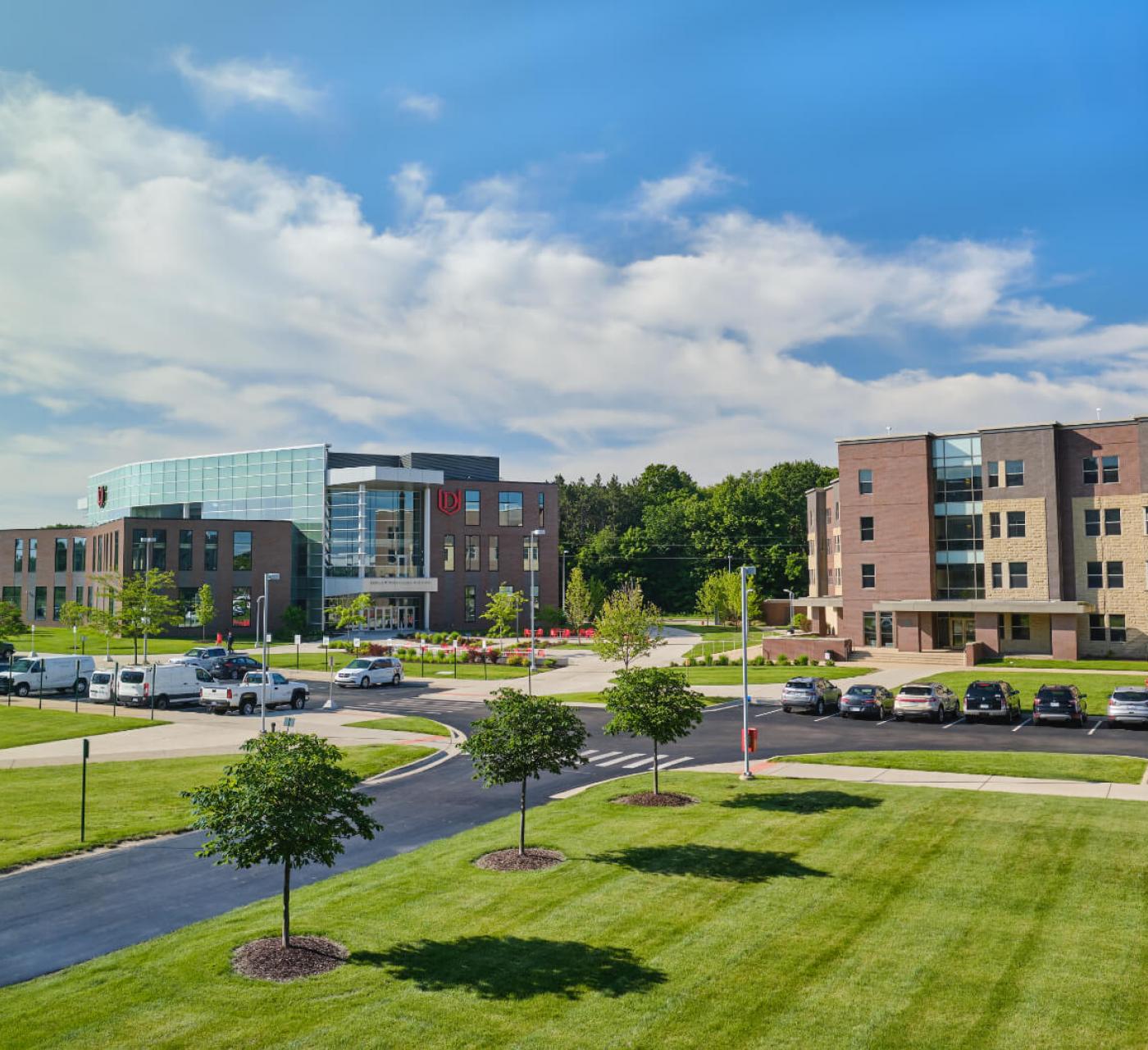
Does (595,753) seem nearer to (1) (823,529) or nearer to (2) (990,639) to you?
(2) (990,639)

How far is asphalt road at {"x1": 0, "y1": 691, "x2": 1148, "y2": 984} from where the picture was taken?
13320mm

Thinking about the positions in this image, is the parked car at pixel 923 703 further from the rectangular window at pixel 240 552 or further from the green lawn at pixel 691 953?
the rectangular window at pixel 240 552

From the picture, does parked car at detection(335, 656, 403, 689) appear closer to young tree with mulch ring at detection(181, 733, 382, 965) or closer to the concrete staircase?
the concrete staircase

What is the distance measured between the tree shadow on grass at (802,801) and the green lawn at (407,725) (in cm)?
1584

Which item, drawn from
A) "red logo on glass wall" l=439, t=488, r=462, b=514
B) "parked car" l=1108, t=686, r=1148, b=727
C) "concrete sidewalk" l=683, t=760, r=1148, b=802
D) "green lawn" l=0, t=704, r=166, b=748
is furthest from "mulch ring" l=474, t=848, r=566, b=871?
"red logo on glass wall" l=439, t=488, r=462, b=514

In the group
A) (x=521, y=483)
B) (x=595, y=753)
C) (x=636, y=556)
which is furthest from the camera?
(x=636, y=556)

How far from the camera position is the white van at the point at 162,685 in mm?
42125

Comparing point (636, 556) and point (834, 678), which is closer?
point (834, 678)

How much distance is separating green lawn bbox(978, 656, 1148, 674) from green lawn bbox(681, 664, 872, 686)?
28.7 ft

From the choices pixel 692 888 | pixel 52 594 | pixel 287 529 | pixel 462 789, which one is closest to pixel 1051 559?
pixel 462 789

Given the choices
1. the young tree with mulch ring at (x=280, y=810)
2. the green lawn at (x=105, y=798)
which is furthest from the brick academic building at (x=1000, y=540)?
the young tree with mulch ring at (x=280, y=810)

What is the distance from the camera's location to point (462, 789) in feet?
78.1

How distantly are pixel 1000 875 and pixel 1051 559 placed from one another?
166 feet

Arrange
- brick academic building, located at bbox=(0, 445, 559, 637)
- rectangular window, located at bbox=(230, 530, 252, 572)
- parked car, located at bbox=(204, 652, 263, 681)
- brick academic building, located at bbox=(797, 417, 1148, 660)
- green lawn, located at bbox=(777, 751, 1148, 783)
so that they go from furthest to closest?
rectangular window, located at bbox=(230, 530, 252, 572)
brick academic building, located at bbox=(0, 445, 559, 637)
brick academic building, located at bbox=(797, 417, 1148, 660)
parked car, located at bbox=(204, 652, 263, 681)
green lawn, located at bbox=(777, 751, 1148, 783)
